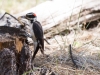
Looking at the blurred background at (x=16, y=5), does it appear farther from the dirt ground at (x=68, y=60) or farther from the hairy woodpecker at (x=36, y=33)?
the hairy woodpecker at (x=36, y=33)

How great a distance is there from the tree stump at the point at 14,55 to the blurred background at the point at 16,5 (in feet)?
16.5

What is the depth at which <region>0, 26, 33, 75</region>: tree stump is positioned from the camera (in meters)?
4.58

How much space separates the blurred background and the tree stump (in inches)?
198

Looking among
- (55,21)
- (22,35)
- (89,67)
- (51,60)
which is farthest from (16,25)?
(55,21)

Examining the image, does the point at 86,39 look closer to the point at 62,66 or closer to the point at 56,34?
the point at 56,34

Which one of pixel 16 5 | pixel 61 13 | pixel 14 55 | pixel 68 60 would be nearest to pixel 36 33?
pixel 68 60

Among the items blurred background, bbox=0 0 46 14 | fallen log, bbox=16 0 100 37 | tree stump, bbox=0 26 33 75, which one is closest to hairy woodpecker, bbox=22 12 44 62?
tree stump, bbox=0 26 33 75

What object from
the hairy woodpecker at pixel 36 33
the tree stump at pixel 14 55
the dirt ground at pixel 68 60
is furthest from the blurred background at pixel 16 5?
the tree stump at pixel 14 55

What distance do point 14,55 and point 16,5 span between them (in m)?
5.98

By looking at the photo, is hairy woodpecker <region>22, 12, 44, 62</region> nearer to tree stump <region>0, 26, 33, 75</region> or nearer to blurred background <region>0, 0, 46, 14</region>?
tree stump <region>0, 26, 33, 75</region>

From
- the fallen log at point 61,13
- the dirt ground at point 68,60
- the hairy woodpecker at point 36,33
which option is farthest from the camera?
the fallen log at point 61,13

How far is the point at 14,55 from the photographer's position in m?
4.64

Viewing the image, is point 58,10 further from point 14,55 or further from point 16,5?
point 16,5

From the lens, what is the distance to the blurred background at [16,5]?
33.0 ft
